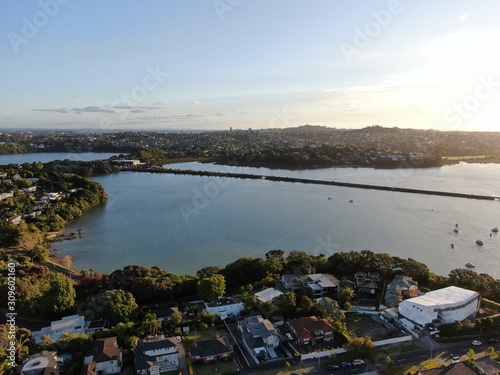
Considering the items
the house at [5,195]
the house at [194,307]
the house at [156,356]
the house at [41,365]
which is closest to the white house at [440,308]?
the house at [194,307]

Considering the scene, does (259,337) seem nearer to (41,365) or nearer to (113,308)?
(113,308)

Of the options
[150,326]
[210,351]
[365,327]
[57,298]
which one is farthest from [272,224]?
A: [210,351]

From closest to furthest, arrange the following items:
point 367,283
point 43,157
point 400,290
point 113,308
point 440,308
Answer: point 440,308 < point 113,308 < point 400,290 < point 367,283 < point 43,157

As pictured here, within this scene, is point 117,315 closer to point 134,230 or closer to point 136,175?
point 134,230

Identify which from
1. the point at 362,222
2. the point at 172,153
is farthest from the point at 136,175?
the point at 362,222

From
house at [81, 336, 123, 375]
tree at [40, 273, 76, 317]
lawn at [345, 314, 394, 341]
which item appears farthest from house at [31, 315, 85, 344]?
lawn at [345, 314, 394, 341]

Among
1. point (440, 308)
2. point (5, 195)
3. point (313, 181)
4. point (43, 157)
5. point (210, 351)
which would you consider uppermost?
point (313, 181)
